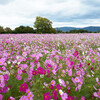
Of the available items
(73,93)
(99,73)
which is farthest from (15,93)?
(99,73)

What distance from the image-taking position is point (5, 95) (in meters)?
2.28

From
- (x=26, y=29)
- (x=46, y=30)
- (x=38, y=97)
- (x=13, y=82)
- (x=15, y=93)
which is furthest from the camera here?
(x=46, y=30)

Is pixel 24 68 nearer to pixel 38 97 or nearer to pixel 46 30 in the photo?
pixel 38 97

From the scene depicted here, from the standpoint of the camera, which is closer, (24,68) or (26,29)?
(24,68)

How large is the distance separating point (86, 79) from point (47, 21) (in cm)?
6166

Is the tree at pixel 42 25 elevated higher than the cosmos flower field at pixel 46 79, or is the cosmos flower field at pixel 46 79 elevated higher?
the tree at pixel 42 25

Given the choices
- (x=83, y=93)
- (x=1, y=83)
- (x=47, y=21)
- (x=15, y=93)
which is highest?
(x=47, y=21)

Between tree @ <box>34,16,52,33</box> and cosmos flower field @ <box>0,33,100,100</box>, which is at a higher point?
tree @ <box>34,16,52,33</box>

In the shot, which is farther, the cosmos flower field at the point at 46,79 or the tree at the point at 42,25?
the tree at the point at 42,25

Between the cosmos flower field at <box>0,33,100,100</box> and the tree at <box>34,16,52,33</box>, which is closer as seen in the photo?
the cosmos flower field at <box>0,33,100,100</box>

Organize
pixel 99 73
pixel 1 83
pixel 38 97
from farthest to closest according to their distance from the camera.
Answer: pixel 99 73
pixel 38 97
pixel 1 83

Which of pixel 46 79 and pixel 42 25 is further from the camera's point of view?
pixel 42 25

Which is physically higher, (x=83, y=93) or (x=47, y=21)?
(x=47, y=21)

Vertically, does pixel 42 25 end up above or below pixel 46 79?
above
